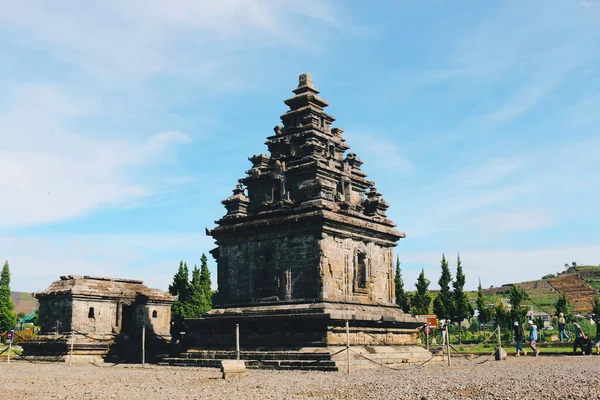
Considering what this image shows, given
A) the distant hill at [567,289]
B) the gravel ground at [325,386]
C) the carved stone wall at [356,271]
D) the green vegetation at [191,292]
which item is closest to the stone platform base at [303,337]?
the carved stone wall at [356,271]

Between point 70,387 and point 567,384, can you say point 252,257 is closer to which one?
point 70,387

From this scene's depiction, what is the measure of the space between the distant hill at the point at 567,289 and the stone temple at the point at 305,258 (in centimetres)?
9225

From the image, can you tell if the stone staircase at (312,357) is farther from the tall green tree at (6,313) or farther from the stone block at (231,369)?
the tall green tree at (6,313)

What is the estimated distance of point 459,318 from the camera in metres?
62.8

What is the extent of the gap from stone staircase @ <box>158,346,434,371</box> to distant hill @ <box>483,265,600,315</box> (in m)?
94.1

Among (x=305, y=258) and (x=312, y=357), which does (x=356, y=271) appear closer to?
(x=305, y=258)

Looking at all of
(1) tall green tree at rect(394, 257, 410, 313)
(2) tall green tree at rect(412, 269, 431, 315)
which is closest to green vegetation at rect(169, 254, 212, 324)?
(1) tall green tree at rect(394, 257, 410, 313)

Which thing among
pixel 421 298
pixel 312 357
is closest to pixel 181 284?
pixel 421 298

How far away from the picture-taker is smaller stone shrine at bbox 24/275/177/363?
32.8 m

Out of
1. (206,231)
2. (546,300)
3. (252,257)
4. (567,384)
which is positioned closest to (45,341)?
(206,231)

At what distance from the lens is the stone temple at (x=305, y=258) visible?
2481cm

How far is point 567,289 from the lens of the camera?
13062 cm

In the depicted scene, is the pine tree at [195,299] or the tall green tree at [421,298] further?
the tall green tree at [421,298]

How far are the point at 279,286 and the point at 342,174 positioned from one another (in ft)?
21.2
